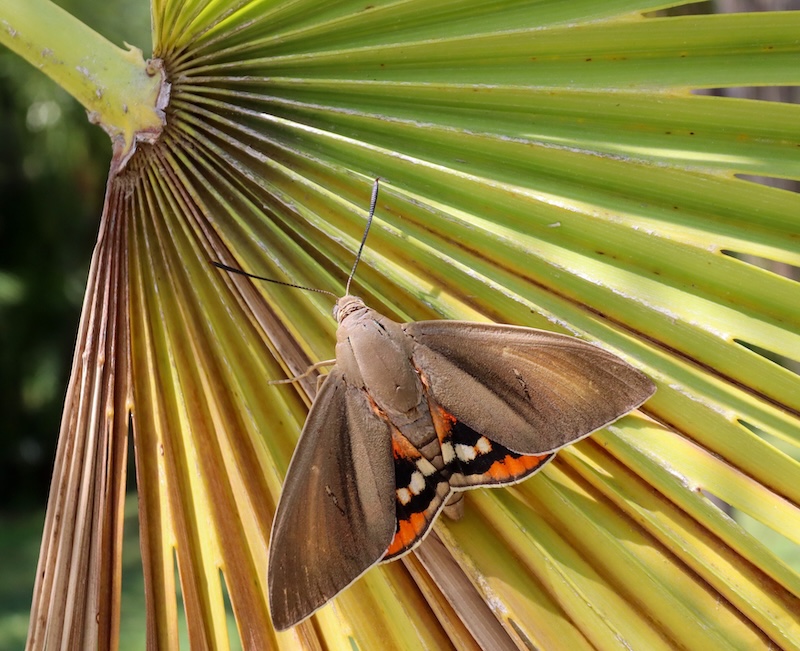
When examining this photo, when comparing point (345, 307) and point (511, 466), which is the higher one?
point (345, 307)

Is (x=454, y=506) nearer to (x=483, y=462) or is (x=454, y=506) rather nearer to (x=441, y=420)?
(x=483, y=462)

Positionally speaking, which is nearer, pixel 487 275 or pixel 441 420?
pixel 487 275

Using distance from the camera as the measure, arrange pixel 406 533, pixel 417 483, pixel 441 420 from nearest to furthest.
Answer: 1. pixel 406 533
2. pixel 417 483
3. pixel 441 420

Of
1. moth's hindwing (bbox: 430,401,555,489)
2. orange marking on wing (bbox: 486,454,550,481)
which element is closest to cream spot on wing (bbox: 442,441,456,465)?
moth's hindwing (bbox: 430,401,555,489)

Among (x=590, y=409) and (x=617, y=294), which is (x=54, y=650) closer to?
(x=590, y=409)

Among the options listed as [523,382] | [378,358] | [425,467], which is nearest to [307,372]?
[378,358]

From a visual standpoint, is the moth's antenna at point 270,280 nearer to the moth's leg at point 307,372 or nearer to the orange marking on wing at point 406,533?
the moth's leg at point 307,372

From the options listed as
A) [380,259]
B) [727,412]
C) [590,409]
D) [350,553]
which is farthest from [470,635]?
[380,259]

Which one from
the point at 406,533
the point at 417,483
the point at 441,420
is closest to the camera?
the point at 406,533
